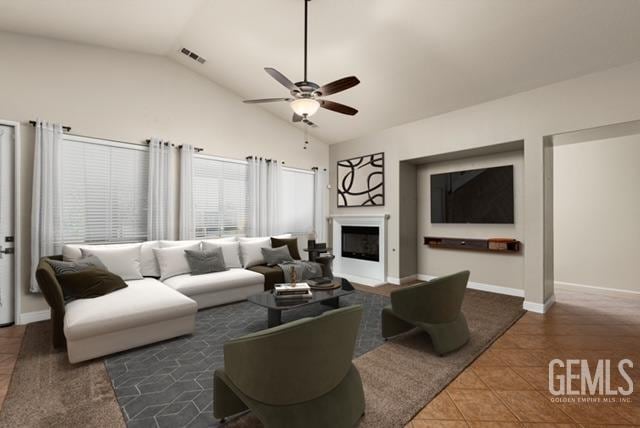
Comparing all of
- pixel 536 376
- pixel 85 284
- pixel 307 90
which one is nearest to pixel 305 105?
pixel 307 90

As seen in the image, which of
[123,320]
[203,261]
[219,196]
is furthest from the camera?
[219,196]

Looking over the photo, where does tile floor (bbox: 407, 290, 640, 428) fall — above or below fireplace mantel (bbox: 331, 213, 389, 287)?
below

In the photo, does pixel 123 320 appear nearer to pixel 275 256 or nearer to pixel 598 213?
pixel 275 256

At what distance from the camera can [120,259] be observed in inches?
147

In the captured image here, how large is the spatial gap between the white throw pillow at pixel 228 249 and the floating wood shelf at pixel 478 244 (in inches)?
135

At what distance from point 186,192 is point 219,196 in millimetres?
644

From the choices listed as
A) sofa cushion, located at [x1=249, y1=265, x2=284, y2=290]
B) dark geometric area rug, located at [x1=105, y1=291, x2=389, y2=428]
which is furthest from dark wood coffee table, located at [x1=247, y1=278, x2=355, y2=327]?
sofa cushion, located at [x1=249, y1=265, x2=284, y2=290]

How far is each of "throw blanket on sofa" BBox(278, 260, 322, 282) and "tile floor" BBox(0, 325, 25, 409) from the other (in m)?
2.92

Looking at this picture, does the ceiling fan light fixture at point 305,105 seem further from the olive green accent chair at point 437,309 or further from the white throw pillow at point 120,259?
the white throw pillow at point 120,259

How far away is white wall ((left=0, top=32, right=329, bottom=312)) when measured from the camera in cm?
356

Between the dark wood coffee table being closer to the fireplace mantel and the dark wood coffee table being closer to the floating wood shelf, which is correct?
the fireplace mantel

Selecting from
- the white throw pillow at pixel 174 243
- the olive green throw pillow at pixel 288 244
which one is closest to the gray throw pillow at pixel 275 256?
the olive green throw pillow at pixel 288 244

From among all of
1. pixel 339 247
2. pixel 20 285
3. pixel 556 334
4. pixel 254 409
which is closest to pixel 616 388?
pixel 556 334

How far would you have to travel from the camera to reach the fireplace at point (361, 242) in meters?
5.95
